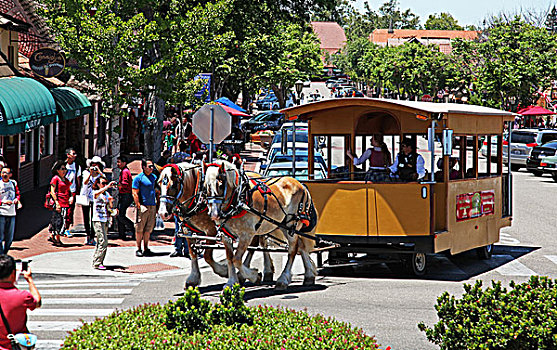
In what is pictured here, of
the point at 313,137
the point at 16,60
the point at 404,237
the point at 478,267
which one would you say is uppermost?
the point at 16,60

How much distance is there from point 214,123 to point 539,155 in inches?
971

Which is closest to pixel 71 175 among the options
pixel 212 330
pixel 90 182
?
pixel 90 182

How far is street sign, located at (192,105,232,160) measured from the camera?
584 inches

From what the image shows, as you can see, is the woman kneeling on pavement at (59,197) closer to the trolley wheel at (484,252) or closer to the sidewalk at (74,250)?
the sidewalk at (74,250)

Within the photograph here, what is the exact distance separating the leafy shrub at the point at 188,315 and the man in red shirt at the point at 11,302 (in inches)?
42.5

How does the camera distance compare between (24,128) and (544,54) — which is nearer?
(24,128)

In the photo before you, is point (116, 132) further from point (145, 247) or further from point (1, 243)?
point (1, 243)

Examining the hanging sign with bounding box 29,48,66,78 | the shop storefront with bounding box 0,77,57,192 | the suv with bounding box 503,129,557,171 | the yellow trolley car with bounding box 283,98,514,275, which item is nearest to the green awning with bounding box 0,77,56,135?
the shop storefront with bounding box 0,77,57,192

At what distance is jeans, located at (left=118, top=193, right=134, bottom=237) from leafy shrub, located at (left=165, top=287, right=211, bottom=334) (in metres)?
10.9

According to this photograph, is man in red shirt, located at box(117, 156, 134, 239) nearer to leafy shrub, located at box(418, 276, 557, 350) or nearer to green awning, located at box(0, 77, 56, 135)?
green awning, located at box(0, 77, 56, 135)

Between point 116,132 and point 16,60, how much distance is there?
5.20 m

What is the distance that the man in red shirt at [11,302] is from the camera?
5.96 meters

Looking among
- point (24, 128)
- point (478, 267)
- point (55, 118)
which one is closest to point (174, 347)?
point (478, 267)

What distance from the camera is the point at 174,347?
19.3 feet
